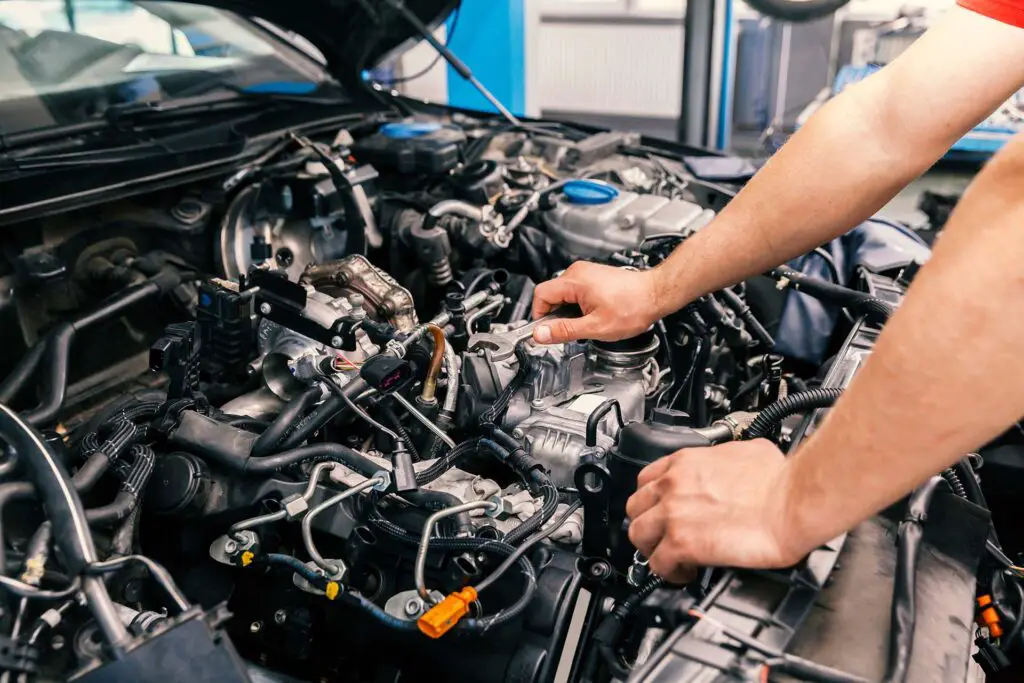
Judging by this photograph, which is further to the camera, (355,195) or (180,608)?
(355,195)

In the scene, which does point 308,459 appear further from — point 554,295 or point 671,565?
point 671,565

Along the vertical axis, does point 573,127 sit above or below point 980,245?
below

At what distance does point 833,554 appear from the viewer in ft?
2.98

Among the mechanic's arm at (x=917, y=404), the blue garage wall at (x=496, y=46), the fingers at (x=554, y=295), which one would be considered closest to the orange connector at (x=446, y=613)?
the mechanic's arm at (x=917, y=404)

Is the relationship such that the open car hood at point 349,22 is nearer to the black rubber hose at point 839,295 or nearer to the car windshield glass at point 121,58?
the car windshield glass at point 121,58

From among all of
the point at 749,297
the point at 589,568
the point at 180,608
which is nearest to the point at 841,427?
the point at 589,568

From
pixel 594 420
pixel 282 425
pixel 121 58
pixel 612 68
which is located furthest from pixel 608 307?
pixel 612 68

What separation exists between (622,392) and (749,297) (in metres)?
0.56

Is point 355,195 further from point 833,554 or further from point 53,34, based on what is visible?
point 833,554

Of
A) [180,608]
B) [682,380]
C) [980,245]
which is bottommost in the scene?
[682,380]

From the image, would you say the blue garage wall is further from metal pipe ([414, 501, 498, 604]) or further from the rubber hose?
metal pipe ([414, 501, 498, 604])

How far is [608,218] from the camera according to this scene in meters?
1.82

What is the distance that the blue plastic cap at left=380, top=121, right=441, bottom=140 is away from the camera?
6.81 feet

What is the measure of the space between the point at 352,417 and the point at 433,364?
0.17 meters
